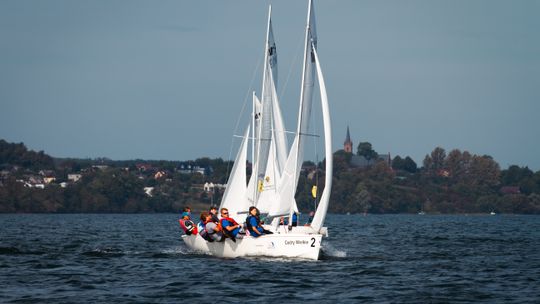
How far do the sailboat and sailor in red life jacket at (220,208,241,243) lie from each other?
0.30m

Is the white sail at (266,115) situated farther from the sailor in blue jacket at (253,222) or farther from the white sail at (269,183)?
the sailor in blue jacket at (253,222)

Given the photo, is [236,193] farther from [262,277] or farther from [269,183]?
[262,277]

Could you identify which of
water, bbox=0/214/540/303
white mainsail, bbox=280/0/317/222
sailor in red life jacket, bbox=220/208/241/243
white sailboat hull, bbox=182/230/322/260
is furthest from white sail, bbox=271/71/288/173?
white sailboat hull, bbox=182/230/322/260

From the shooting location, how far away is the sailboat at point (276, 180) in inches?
1352

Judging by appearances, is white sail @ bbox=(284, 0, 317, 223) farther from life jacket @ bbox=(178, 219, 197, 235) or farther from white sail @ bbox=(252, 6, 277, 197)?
white sail @ bbox=(252, 6, 277, 197)

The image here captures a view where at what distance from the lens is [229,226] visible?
117ft

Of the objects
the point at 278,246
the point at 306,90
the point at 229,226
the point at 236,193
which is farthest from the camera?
the point at 236,193

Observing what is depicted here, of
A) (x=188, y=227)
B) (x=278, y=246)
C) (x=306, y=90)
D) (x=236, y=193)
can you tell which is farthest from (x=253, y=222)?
(x=236, y=193)

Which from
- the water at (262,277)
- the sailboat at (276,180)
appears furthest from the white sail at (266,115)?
the water at (262,277)

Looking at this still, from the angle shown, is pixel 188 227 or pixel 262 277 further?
pixel 188 227

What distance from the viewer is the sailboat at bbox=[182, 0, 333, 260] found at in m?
34.3

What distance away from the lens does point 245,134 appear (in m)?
49.6

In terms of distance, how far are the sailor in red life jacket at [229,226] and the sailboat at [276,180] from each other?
0.30 metres

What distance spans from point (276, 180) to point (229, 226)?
8.58 m
